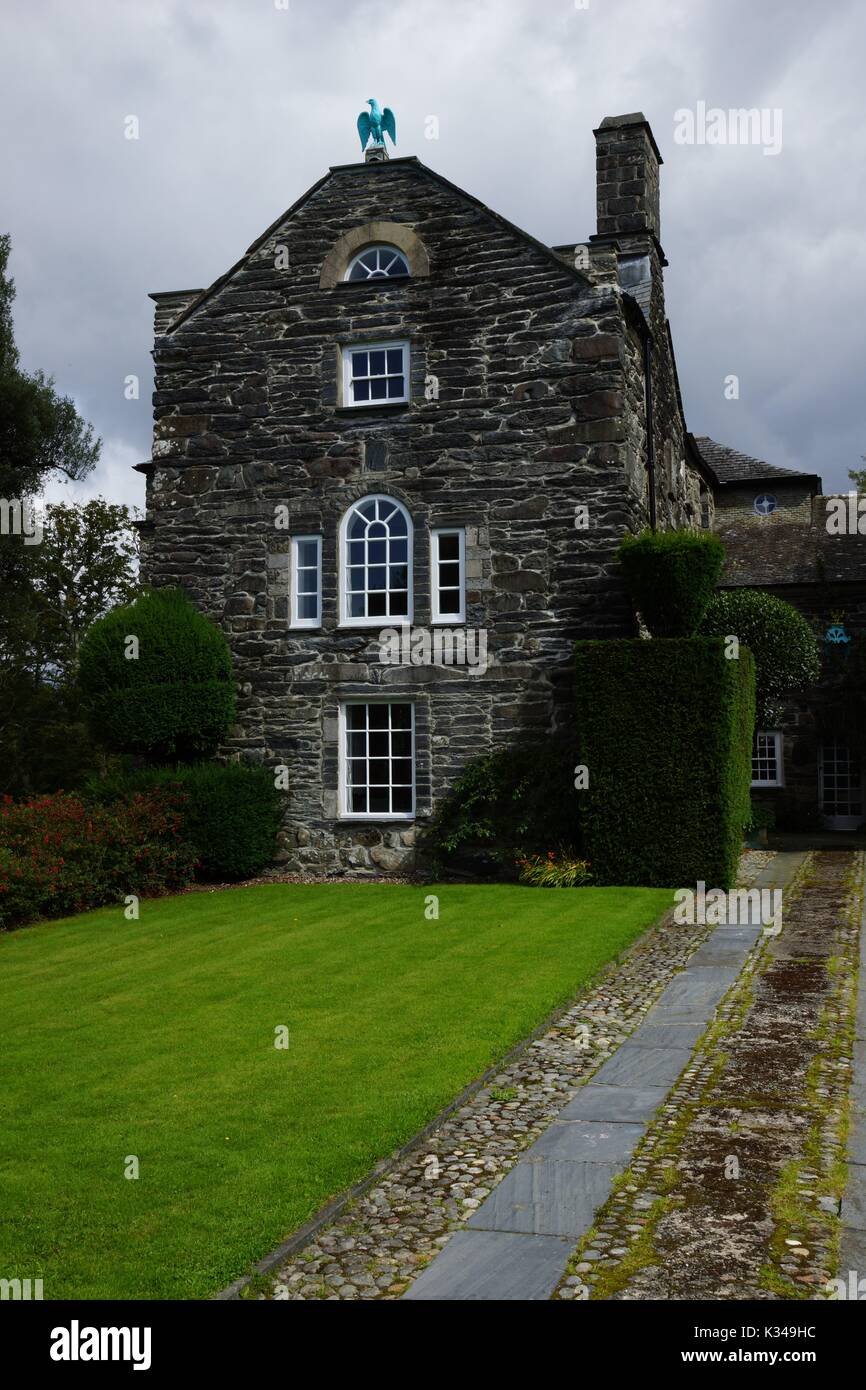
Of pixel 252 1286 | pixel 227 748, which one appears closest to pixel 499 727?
pixel 227 748

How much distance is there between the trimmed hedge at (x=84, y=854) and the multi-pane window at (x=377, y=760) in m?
2.75

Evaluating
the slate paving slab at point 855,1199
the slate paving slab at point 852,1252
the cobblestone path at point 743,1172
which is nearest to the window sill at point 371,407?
the cobblestone path at point 743,1172

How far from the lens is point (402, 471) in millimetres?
18109

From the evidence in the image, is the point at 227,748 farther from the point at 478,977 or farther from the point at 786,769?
the point at 786,769

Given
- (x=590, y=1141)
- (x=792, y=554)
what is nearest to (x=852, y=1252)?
(x=590, y=1141)

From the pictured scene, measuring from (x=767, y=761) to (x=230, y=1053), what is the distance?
20.4 metres

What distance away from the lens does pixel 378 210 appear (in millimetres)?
18562

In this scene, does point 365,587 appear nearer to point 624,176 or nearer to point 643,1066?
point 624,176

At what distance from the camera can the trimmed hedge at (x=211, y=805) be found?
17266mm

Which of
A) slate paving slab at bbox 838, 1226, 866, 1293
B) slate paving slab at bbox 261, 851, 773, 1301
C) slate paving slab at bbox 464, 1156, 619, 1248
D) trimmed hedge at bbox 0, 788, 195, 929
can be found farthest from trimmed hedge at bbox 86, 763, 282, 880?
slate paving slab at bbox 838, 1226, 866, 1293

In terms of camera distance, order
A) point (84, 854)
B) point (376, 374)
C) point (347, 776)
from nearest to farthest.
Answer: point (84, 854) < point (347, 776) < point (376, 374)

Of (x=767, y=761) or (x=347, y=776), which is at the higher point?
(x=347, y=776)

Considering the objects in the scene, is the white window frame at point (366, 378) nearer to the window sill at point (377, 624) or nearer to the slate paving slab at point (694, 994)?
the window sill at point (377, 624)

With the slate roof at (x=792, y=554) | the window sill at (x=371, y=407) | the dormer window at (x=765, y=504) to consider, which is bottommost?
the slate roof at (x=792, y=554)
